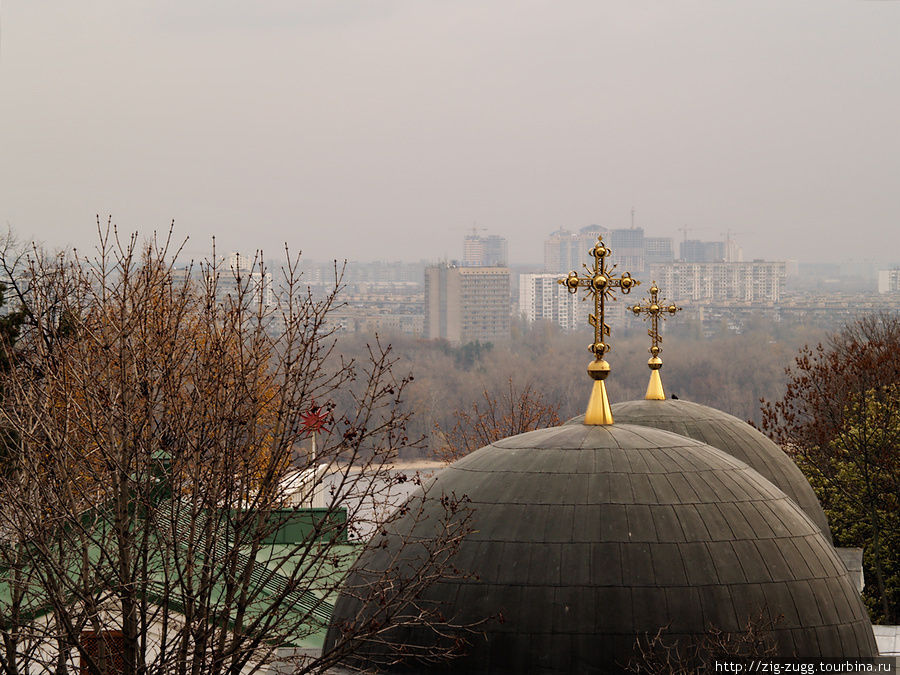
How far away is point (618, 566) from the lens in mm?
15008

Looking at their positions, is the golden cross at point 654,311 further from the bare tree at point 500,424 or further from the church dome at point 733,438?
the bare tree at point 500,424

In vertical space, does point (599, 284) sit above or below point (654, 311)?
above

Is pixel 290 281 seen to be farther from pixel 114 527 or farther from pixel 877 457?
pixel 877 457

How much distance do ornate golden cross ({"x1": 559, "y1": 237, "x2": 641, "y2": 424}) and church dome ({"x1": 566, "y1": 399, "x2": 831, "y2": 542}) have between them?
7418 millimetres

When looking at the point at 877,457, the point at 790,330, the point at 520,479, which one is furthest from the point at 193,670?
the point at 790,330

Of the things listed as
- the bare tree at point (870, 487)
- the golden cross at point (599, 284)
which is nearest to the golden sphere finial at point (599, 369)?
the golden cross at point (599, 284)

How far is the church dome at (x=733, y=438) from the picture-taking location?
86.7 ft

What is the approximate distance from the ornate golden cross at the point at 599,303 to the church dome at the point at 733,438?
742 cm

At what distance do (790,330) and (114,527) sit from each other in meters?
173

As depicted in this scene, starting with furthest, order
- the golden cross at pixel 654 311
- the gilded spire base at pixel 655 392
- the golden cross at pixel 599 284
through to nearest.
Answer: the golden cross at pixel 654 311 < the gilded spire base at pixel 655 392 < the golden cross at pixel 599 284

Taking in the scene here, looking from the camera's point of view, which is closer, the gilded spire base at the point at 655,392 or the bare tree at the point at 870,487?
the gilded spire base at the point at 655,392

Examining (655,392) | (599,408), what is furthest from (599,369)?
(655,392)

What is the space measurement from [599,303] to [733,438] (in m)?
9.73

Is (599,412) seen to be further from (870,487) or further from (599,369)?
(870,487)
